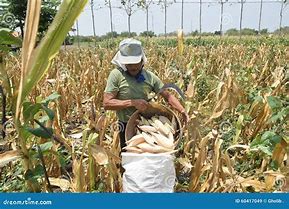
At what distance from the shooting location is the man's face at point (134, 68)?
6.41 feet

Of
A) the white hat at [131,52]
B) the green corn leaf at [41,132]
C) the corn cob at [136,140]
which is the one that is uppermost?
the white hat at [131,52]

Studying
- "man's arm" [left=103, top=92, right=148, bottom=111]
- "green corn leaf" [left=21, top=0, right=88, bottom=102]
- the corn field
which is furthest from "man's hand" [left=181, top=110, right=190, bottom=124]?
"green corn leaf" [left=21, top=0, right=88, bottom=102]

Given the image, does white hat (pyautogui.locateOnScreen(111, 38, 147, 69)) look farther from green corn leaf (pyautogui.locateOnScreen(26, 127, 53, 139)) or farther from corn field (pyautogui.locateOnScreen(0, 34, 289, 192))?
green corn leaf (pyautogui.locateOnScreen(26, 127, 53, 139))

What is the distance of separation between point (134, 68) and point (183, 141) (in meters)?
0.73

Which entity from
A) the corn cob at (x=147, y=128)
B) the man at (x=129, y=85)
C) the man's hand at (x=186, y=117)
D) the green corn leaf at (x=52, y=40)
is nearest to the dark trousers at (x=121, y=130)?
the man at (x=129, y=85)

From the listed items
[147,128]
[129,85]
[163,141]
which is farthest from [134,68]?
[163,141]

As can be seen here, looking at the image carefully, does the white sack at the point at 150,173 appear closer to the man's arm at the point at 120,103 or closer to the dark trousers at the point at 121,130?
the man's arm at the point at 120,103

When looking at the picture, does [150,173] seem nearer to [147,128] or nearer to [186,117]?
[147,128]

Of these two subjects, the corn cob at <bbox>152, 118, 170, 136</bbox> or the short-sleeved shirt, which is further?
the short-sleeved shirt

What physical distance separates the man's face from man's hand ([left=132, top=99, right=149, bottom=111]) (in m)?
0.20

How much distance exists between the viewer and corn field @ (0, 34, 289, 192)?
1.46 m

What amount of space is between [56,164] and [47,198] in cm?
95

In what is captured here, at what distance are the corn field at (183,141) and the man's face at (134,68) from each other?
31cm

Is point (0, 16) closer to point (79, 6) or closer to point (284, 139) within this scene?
point (79, 6)
